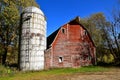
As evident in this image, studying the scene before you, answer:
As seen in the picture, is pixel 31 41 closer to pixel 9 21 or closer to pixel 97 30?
pixel 9 21

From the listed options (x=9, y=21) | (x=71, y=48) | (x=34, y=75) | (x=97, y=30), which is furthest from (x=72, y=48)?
(x=97, y=30)

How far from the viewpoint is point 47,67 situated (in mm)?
24906

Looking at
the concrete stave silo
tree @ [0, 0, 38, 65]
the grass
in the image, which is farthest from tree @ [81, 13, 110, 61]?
the grass

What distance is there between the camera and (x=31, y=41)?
76.5 ft

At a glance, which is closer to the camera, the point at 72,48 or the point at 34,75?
the point at 34,75

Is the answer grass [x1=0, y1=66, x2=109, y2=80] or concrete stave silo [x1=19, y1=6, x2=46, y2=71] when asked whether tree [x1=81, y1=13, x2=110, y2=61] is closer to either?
concrete stave silo [x1=19, y1=6, x2=46, y2=71]

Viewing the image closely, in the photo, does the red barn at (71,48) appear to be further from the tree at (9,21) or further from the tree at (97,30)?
the tree at (97,30)

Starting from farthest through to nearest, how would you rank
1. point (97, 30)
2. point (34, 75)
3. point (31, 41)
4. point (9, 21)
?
1. point (97, 30)
2. point (9, 21)
3. point (31, 41)
4. point (34, 75)

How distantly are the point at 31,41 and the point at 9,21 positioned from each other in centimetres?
715

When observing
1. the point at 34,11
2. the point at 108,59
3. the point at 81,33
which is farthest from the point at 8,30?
the point at 108,59

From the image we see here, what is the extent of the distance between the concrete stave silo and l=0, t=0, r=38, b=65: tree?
4274mm

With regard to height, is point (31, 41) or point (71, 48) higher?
point (31, 41)

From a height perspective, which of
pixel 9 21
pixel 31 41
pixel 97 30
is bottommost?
pixel 31 41

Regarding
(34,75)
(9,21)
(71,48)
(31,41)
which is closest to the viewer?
(34,75)
